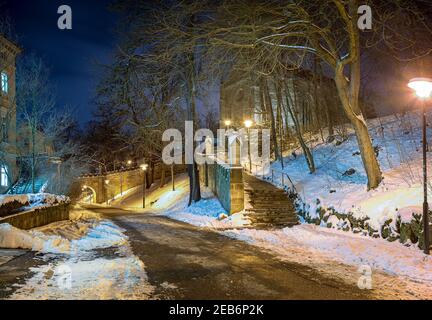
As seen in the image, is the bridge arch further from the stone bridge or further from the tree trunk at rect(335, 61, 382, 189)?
the tree trunk at rect(335, 61, 382, 189)

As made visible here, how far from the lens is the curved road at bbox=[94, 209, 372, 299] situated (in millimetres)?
7250

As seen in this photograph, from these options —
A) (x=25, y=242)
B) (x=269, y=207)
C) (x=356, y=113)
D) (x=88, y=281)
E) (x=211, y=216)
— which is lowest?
(x=88, y=281)

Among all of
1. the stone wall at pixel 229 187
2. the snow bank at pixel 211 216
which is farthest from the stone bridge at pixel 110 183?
the stone wall at pixel 229 187

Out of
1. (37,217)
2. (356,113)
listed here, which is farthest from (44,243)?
(356,113)

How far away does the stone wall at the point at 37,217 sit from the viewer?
12570 millimetres

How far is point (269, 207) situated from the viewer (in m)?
18.8

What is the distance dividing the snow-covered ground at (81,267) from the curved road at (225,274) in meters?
0.40

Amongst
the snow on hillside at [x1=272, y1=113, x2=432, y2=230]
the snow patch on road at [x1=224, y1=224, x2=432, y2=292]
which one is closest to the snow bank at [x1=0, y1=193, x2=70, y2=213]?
the snow patch on road at [x1=224, y1=224, x2=432, y2=292]

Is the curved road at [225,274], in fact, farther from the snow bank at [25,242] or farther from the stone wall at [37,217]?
the stone wall at [37,217]

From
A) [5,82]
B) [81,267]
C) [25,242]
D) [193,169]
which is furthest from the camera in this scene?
[193,169]

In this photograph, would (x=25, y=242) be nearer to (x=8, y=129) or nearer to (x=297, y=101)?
(x=8, y=129)

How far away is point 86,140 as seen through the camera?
6178 centimetres

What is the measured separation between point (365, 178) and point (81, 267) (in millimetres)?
13035

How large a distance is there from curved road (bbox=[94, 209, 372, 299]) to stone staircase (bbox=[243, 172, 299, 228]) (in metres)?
4.33
